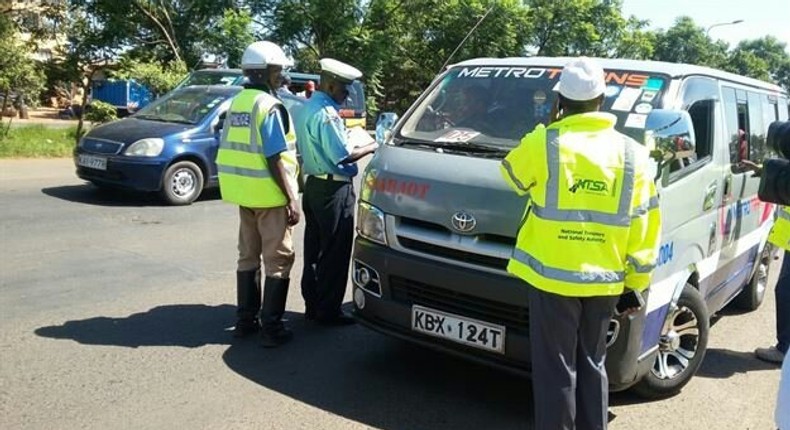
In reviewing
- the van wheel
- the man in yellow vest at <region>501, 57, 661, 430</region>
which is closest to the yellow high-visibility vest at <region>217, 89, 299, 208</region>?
the man in yellow vest at <region>501, 57, 661, 430</region>

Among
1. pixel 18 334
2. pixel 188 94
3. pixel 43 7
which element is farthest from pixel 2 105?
pixel 18 334

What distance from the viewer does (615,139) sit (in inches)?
121

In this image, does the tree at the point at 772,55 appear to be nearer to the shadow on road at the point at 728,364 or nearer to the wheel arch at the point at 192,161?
the wheel arch at the point at 192,161

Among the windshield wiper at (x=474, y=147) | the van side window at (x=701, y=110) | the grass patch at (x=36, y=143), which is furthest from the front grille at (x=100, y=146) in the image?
the van side window at (x=701, y=110)

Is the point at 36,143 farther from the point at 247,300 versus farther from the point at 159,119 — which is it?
the point at 247,300

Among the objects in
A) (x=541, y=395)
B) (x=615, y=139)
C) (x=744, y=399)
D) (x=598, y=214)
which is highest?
(x=615, y=139)

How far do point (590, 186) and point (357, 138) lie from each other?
2.36m

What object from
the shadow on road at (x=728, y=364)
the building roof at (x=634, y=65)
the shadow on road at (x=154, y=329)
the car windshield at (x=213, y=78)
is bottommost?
the shadow on road at (x=728, y=364)

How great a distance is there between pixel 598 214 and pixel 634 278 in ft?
1.23

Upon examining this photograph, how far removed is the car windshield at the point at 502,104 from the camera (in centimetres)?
417

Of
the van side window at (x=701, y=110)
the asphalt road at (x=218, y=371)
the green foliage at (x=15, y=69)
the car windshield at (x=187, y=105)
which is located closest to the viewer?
the asphalt road at (x=218, y=371)

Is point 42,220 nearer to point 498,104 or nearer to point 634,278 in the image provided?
point 498,104

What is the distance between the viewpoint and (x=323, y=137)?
490 cm

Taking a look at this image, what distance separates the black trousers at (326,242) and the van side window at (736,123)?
2.57 m
